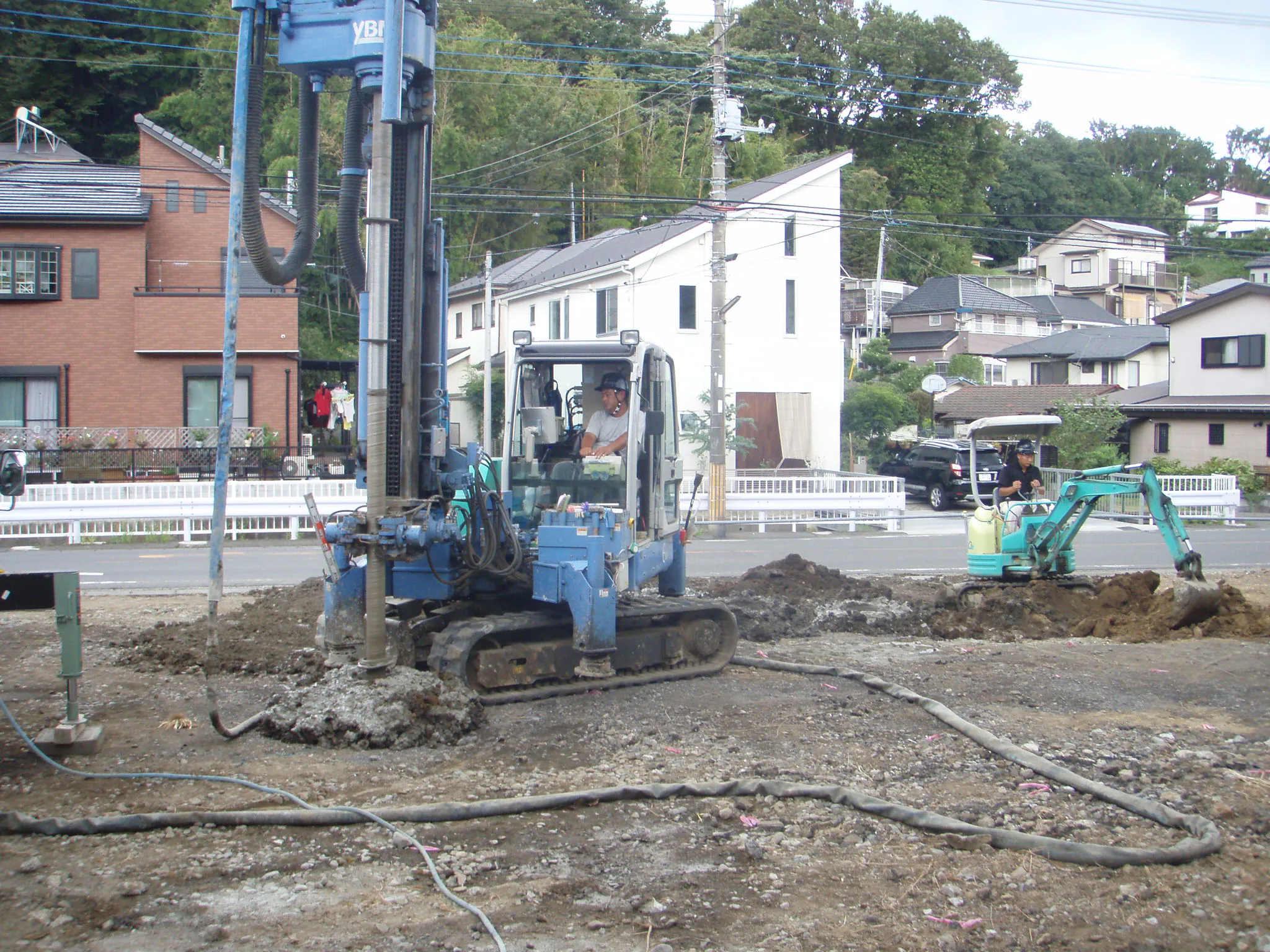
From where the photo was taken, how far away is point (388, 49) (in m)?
7.50

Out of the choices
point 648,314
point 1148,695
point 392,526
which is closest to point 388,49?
point 392,526

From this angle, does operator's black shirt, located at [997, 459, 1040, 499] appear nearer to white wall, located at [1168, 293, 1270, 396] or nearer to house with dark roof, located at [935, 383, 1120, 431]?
house with dark roof, located at [935, 383, 1120, 431]

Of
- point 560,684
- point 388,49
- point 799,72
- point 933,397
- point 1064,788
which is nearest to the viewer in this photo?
point 1064,788

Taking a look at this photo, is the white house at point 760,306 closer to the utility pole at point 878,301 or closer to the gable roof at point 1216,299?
the gable roof at point 1216,299

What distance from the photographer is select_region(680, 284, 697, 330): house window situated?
33688 millimetres

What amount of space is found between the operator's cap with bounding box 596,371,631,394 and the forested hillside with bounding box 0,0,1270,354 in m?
27.6

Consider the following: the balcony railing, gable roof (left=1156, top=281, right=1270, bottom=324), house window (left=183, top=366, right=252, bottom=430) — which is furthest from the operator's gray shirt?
the balcony railing

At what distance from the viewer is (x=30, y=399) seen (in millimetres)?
31781

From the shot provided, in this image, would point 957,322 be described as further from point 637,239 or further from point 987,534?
point 987,534

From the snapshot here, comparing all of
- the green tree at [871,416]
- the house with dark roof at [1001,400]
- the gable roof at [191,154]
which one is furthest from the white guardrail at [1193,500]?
the gable roof at [191,154]

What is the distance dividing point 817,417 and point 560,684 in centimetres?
2710

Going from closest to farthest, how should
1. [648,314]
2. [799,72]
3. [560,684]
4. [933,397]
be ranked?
[560,684] < [648,314] < [933,397] < [799,72]

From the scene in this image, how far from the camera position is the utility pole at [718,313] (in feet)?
80.1

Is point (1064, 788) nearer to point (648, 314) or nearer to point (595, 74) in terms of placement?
point (648, 314)
